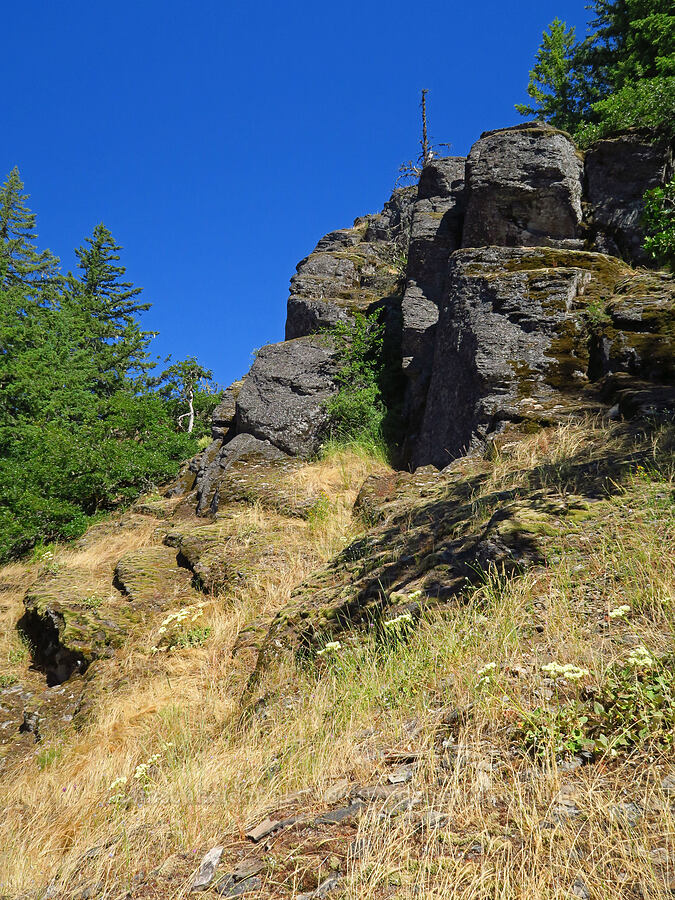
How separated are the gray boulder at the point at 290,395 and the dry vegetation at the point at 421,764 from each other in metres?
Answer: 6.43

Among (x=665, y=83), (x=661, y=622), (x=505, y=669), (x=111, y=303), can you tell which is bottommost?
(x=505, y=669)

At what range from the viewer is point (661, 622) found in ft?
8.60

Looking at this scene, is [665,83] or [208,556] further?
[665,83]

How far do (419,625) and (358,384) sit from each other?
9.00 m

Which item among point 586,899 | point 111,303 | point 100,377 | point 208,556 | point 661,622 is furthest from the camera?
point 111,303

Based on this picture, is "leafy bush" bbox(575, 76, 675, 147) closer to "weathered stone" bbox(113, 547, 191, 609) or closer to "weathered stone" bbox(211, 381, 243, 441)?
"weathered stone" bbox(211, 381, 243, 441)

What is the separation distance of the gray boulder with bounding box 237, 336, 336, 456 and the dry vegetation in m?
6.43

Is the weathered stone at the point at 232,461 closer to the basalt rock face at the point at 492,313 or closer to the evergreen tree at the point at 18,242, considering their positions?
the basalt rock face at the point at 492,313

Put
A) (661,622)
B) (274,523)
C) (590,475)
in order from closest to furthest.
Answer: (661,622) → (590,475) → (274,523)

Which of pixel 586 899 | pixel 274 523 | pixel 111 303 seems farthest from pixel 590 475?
pixel 111 303

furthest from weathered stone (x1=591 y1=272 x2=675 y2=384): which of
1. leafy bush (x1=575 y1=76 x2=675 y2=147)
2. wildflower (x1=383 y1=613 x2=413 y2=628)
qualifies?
wildflower (x1=383 y1=613 x2=413 y2=628)

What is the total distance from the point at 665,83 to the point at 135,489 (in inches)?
620

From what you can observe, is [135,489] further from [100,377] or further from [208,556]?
[100,377]

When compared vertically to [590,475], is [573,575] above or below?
below
